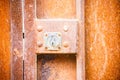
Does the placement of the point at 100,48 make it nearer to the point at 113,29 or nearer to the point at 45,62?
the point at 113,29

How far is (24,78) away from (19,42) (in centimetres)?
20

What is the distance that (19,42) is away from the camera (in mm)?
1341

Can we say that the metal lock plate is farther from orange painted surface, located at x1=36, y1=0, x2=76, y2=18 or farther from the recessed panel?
orange painted surface, located at x1=36, y1=0, x2=76, y2=18

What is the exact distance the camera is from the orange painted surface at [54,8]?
4.44 ft

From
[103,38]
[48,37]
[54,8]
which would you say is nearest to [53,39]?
[48,37]

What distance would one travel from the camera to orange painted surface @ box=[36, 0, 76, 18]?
1.35m

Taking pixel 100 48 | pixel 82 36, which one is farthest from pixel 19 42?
pixel 100 48

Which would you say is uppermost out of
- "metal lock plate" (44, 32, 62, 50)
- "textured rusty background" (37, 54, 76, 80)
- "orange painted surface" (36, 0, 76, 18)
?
"orange painted surface" (36, 0, 76, 18)

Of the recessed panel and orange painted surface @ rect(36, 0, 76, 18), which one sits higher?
orange painted surface @ rect(36, 0, 76, 18)

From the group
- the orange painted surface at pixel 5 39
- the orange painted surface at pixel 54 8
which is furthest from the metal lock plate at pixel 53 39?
the orange painted surface at pixel 5 39

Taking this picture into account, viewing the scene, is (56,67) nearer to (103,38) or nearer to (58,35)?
(58,35)

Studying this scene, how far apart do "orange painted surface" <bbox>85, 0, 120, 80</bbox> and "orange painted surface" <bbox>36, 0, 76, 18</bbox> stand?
106mm

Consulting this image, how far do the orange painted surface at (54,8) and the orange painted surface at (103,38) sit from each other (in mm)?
106

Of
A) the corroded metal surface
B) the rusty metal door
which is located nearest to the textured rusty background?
the rusty metal door
